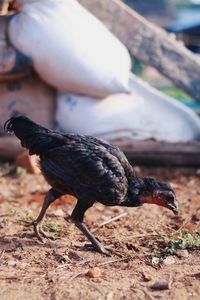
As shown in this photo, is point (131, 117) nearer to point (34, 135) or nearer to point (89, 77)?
point (89, 77)

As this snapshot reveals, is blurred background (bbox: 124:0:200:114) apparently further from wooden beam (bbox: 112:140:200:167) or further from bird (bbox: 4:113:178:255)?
bird (bbox: 4:113:178:255)

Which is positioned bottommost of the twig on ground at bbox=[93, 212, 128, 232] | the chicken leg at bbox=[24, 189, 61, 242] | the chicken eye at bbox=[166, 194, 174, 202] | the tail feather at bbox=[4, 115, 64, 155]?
the twig on ground at bbox=[93, 212, 128, 232]

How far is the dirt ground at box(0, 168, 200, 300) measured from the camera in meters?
3.31

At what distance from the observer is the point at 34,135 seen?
4.01 meters

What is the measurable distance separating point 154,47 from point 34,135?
3276mm

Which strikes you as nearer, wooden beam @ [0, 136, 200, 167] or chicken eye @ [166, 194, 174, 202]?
chicken eye @ [166, 194, 174, 202]

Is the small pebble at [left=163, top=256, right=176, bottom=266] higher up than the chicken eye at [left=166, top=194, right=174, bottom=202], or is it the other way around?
the chicken eye at [left=166, top=194, right=174, bottom=202]

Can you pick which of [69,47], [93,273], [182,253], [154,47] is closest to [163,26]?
[154,47]

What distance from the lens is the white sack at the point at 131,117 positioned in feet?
21.0

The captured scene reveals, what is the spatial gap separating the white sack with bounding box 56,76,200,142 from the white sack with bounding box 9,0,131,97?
181mm

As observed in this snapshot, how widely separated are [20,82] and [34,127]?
8.58ft

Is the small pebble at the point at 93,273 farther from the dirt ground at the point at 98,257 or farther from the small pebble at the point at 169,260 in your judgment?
the small pebble at the point at 169,260

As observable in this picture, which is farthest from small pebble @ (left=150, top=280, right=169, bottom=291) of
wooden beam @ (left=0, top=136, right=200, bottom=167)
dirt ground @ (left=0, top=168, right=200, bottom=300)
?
wooden beam @ (left=0, top=136, right=200, bottom=167)

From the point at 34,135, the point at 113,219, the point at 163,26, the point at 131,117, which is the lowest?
the point at 163,26
